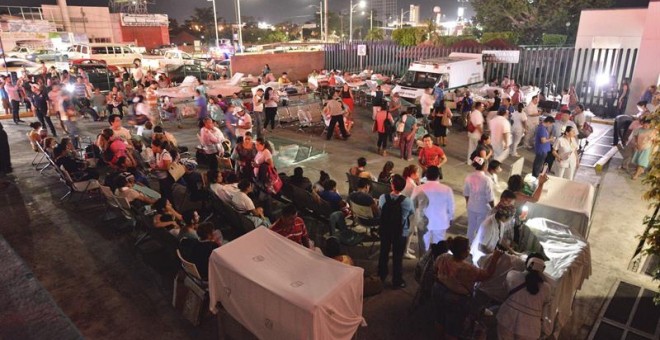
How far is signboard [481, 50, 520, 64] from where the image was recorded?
1984cm

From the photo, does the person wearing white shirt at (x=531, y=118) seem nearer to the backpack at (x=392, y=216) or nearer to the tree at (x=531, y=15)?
the backpack at (x=392, y=216)

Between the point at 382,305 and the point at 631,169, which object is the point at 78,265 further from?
the point at 631,169

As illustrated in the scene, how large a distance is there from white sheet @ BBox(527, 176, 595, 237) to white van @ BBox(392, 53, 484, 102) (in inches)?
432

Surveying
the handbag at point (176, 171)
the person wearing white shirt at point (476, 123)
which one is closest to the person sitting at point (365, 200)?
the handbag at point (176, 171)

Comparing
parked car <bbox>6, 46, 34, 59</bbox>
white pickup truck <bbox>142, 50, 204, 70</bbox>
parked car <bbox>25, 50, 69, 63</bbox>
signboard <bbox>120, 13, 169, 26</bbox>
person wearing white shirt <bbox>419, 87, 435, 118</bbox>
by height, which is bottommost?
person wearing white shirt <bbox>419, 87, 435, 118</bbox>

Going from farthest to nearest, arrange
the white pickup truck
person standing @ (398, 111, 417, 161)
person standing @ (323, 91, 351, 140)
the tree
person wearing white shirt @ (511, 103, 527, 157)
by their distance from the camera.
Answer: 1. the tree
2. the white pickup truck
3. person standing @ (323, 91, 351, 140)
4. person standing @ (398, 111, 417, 161)
5. person wearing white shirt @ (511, 103, 527, 157)

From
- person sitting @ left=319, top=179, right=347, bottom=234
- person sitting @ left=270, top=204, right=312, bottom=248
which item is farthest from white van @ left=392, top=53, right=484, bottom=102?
person sitting @ left=270, top=204, right=312, bottom=248

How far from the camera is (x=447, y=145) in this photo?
1291cm

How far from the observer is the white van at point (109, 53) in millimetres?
33219

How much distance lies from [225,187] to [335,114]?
6892mm

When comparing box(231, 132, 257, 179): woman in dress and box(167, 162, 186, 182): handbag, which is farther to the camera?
box(231, 132, 257, 179): woman in dress

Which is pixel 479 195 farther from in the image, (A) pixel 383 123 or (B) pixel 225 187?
(A) pixel 383 123

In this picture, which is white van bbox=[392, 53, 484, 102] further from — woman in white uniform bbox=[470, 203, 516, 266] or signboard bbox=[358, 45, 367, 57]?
woman in white uniform bbox=[470, 203, 516, 266]

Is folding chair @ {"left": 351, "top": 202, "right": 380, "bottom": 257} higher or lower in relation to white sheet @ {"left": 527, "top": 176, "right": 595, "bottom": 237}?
lower
